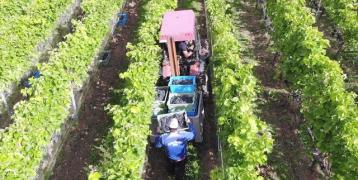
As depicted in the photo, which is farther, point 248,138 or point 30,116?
point 30,116

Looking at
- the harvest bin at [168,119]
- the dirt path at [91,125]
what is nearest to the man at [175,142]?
the harvest bin at [168,119]

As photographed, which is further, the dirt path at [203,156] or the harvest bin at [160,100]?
the harvest bin at [160,100]

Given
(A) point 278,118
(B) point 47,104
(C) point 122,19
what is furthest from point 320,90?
(C) point 122,19

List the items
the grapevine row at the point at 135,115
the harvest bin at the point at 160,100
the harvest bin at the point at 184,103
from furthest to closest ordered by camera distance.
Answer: the harvest bin at the point at 160,100, the harvest bin at the point at 184,103, the grapevine row at the point at 135,115

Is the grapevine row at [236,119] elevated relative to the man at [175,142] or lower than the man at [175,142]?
elevated

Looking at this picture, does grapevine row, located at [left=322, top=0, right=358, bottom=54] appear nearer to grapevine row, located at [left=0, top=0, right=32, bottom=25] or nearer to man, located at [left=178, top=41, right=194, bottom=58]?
man, located at [left=178, top=41, right=194, bottom=58]

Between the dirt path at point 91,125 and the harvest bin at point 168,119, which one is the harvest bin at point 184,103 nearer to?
the harvest bin at point 168,119

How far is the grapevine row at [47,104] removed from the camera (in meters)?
9.06

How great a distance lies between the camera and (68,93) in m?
11.6

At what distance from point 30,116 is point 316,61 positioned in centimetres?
713

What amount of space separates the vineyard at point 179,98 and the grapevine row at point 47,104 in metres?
0.03

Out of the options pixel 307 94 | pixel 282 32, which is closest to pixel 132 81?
pixel 307 94

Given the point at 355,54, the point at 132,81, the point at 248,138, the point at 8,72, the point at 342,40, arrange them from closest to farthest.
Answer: the point at 248,138
the point at 132,81
the point at 8,72
the point at 355,54
the point at 342,40

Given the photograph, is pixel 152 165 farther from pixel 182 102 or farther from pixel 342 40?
pixel 342 40
